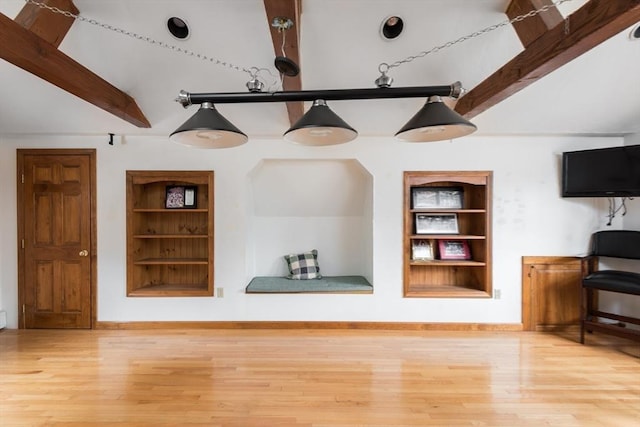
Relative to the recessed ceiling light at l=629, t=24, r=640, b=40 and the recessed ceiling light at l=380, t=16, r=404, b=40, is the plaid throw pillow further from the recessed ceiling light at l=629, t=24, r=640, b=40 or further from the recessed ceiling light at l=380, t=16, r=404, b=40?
the recessed ceiling light at l=629, t=24, r=640, b=40

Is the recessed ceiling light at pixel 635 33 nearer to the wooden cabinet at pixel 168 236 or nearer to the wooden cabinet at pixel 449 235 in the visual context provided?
the wooden cabinet at pixel 449 235

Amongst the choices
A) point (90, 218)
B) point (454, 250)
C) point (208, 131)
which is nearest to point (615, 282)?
point (454, 250)

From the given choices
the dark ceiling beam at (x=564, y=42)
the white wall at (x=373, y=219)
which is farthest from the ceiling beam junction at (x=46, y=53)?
the dark ceiling beam at (x=564, y=42)

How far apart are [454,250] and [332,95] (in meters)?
2.70

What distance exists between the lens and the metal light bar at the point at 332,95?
4.62 ft

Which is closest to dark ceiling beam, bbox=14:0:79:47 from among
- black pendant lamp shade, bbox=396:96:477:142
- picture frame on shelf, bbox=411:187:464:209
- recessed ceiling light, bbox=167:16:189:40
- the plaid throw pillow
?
recessed ceiling light, bbox=167:16:189:40

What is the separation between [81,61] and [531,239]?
4.60 meters

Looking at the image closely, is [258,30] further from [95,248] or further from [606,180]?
[606,180]

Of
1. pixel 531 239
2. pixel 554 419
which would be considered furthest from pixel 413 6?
pixel 554 419

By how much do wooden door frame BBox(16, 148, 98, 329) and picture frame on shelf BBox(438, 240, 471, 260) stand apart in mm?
3958

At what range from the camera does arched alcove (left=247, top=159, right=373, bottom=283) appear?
3.34 meters

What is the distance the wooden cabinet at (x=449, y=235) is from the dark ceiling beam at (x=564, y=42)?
1.12 m

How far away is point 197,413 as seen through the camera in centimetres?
184

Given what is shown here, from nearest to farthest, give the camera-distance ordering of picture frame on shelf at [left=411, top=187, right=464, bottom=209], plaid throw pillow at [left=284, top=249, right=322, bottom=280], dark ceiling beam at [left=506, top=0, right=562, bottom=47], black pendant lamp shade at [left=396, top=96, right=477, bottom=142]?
1. black pendant lamp shade at [left=396, top=96, right=477, bottom=142]
2. dark ceiling beam at [left=506, top=0, right=562, bottom=47]
3. picture frame on shelf at [left=411, top=187, right=464, bottom=209]
4. plaid throw pillow at [left=284, top=249, right=322, bottom=280]
